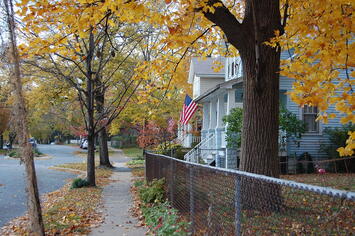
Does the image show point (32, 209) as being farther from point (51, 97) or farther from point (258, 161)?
point (51, 97)

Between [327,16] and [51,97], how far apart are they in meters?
15.6

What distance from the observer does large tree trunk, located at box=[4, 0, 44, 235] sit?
19.1 ft

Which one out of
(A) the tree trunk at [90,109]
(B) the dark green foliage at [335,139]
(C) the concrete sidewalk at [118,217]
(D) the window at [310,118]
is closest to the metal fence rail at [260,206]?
(C) the concrete sidewalk at [118,217]

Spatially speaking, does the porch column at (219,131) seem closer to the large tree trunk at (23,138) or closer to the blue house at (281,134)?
the blue house at (281,134)

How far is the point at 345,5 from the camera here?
297 inches

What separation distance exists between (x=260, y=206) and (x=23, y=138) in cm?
374

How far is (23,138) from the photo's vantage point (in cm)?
582

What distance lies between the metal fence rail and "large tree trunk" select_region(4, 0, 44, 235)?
2.47 meters

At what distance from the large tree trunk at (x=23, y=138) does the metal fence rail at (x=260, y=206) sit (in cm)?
247

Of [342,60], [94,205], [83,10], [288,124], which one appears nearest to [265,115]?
[342,60]

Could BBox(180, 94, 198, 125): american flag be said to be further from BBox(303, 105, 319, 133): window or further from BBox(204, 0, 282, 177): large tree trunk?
BBox(204, 0, 282, 177): large tree trunk

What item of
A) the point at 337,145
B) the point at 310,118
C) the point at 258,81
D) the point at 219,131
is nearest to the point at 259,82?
the point at 258,81

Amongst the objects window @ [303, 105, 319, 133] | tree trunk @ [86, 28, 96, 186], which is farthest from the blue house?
tree trunk @ [86, 28, 96, 186]

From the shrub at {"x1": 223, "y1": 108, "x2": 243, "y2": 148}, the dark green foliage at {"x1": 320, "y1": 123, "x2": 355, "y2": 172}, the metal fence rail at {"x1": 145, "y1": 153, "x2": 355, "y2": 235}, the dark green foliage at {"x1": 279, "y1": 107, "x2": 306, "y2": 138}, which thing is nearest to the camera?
the metal fence rail at {"x1": 145, "y1": 153, "x2": 355, "y2": 235}
